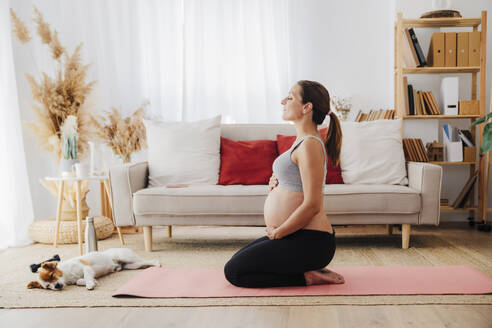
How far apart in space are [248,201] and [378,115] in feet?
5.73

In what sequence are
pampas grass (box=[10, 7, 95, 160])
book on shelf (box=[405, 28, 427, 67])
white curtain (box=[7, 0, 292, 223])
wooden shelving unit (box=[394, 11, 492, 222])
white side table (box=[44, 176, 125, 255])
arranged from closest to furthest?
1. white side table (box=[44, 176, 125, 255])
2. pampas grass (box=[10, 7, 95, 160])
3. wooden shelving unit (box=[394, 11, 492, 222])
4. book on shelf (box=[405, 28, 427, 67])
5. white curtain (box=[7, 0, 292, 223])

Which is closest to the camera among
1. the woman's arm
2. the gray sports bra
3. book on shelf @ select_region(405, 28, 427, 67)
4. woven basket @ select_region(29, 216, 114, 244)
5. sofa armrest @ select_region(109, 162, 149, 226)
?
the woman's arm

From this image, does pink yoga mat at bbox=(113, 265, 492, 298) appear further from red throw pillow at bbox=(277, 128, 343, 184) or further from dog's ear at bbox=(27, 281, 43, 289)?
red throw pillow at bbox=(277, 128, 343, 184)

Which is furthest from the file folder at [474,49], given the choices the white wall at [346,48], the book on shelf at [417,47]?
the white wall at [346,48]

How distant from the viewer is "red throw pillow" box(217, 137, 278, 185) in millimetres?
3123

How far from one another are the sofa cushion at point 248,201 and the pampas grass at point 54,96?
1116 mm

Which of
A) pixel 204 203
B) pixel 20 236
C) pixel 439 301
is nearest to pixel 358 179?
pixel 204 203

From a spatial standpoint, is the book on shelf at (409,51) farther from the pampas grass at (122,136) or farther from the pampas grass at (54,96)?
the pampas grass at (54,96)

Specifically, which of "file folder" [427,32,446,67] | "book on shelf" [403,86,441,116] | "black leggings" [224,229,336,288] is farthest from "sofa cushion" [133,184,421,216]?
"file folder" [427,32,446,67]

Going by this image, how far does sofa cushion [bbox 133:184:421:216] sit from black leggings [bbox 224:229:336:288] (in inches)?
30.8

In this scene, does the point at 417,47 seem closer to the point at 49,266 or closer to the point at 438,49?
the point at 438,49

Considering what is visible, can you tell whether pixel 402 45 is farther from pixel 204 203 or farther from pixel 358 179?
pixel 204 203

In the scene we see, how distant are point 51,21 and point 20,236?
206 cm

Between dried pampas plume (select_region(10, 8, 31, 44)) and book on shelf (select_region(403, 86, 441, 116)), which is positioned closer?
dried pampas plume (select_region(10, 8, 31, 44))
